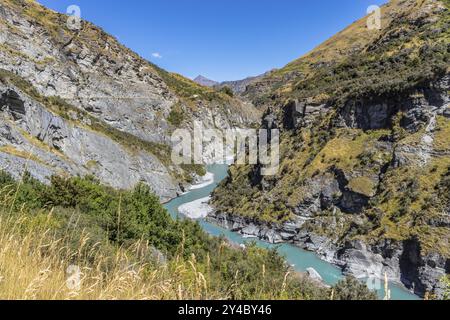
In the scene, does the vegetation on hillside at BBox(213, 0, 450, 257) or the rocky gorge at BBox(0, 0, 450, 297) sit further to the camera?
the vegetation on hillside at BBox(213, 0, 450, 257)

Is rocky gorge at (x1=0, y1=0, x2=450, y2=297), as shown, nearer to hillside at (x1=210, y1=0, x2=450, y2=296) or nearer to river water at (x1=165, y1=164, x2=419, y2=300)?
hillside at (x1=210, y1=0, x2=450, y2=296)

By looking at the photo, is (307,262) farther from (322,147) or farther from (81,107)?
(81,107)

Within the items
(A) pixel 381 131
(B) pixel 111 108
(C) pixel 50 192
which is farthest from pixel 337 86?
(B) pixel 111 108

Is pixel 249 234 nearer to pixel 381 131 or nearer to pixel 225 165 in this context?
pixel 381 131

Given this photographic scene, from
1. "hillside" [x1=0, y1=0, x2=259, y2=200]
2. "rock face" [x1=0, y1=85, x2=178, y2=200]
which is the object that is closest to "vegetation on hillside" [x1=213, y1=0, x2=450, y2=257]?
"rock face" [x1=0, y1=85, x2=178, y2=200]

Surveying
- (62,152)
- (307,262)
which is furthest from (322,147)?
(62,152)

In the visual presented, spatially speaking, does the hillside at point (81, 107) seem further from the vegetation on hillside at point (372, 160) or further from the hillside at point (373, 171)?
the hillside at point (373, 171)
